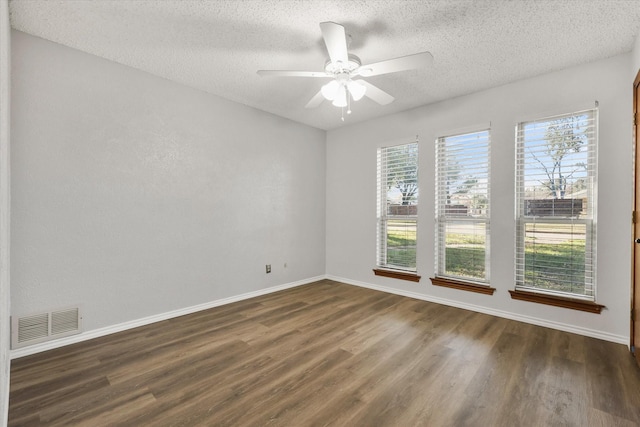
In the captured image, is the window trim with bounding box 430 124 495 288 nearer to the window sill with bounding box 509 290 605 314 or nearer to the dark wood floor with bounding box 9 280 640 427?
the window sill with bounding box 509 290 605 314

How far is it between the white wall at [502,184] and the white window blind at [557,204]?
0.31ft

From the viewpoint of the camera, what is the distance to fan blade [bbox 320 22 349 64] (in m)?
1.86

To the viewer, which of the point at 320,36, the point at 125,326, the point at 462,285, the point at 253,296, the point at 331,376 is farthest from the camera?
the point at 253,296

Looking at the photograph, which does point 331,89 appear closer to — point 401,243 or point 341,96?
point 341,96

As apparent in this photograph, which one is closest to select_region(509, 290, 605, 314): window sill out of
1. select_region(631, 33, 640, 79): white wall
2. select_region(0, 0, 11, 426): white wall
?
select_region(631, 33, 640, 79): white wall

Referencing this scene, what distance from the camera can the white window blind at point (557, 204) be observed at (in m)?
2.89

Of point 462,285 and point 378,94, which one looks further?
point 462,285

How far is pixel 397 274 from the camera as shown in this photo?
14.1 ft

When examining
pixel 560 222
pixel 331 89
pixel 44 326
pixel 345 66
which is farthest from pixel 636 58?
pixel 44 326

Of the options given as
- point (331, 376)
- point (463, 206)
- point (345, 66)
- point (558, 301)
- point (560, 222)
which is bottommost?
point (331, 376)

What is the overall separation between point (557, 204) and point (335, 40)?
284 centimetres

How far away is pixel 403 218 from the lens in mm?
4367

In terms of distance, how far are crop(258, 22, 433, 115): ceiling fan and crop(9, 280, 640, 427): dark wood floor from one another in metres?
2.31

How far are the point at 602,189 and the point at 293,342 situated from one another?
3.29 m
